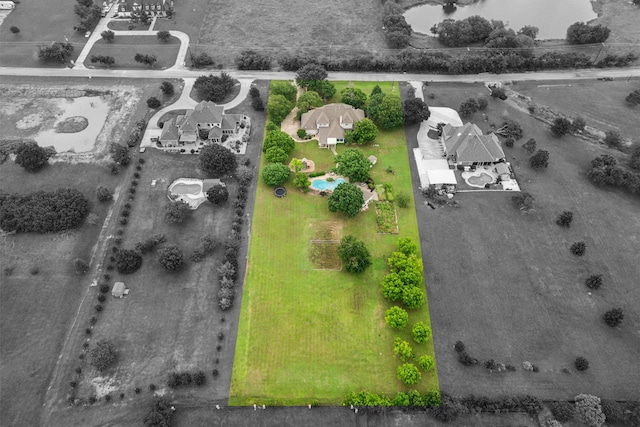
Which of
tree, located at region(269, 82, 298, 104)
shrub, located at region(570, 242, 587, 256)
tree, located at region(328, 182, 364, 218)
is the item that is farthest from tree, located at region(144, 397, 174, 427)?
shrub, located at region(570, 242, 587, 256)

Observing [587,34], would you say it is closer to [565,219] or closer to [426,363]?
[565,219]

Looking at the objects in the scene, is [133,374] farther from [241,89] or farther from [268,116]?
[241,89]

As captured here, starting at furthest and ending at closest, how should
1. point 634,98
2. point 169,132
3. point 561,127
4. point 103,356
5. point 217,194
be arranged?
point 634,98 < point 561,127 < point 169,132 < point 217,194 < point 103,356

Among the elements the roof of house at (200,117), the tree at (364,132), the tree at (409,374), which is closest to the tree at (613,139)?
the tree at (364,132)

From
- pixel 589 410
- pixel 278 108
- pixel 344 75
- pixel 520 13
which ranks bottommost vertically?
pixel 589 410

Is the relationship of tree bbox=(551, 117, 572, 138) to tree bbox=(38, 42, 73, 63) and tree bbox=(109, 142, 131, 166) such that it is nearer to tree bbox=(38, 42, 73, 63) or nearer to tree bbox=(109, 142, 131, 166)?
tree bbox=(109, 142, 131, 166)

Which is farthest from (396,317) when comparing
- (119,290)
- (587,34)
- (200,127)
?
(587,34)
